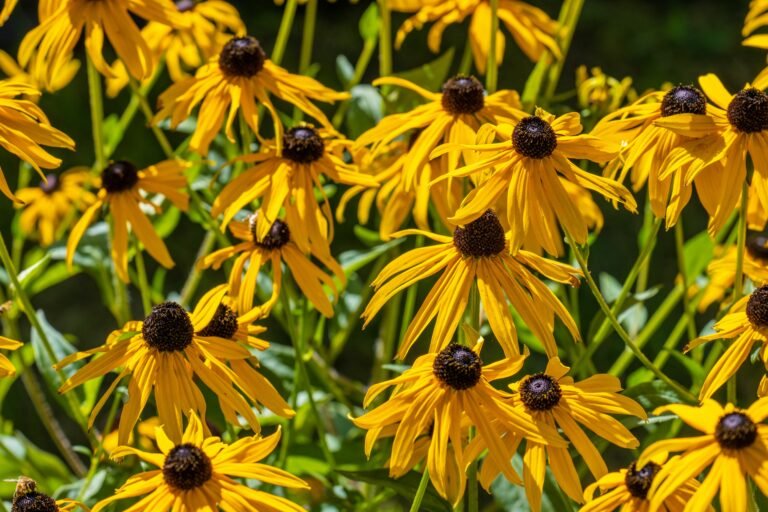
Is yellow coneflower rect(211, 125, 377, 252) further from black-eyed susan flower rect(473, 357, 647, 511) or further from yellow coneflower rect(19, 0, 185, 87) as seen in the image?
black-eyed susan flower rect(473, 357, 647, 511)

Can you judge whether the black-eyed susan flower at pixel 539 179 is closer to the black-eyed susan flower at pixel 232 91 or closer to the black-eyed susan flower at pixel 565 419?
the black-eyed susan flower at pixel 565 419

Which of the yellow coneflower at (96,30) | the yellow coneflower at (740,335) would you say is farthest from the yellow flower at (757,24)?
the yellow coneflower at (96,30)

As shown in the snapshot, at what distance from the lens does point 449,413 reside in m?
1.17

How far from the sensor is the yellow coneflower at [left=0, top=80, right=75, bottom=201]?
1322mm

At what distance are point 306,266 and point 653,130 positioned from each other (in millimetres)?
465

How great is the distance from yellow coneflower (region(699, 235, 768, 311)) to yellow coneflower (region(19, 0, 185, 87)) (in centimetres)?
79

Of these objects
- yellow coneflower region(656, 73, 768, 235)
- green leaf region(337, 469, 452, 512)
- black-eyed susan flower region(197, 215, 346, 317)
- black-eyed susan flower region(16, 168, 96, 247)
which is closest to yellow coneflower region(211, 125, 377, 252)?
black-eyed susan flower region(197, 215, 346, 317)

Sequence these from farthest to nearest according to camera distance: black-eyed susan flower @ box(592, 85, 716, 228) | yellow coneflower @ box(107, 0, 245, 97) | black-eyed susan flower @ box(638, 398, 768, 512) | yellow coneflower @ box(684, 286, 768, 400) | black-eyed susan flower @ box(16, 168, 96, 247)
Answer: black-eyed susan flower @ box(16, 168, 96, 247), yellow coneflower @ box(107, 0, 245, 97), black-eyed susan flower @ box(592, 85, 716, 228), yellow coneflower @ box(684, 286, 768, 400), black-eyed susan flower @ box(638, 398, 768, 512)

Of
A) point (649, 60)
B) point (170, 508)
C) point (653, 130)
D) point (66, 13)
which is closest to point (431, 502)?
point (170, 508)

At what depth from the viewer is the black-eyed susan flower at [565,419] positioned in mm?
1185

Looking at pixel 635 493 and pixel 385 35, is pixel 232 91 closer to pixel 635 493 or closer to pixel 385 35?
pixel 385 35

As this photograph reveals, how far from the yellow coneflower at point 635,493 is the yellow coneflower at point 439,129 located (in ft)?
1.53

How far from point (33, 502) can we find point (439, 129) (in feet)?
2.28

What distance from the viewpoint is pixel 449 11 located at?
71.5 inches
